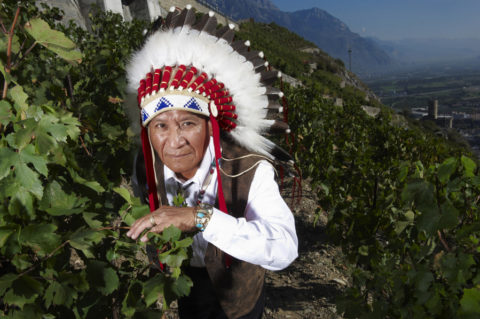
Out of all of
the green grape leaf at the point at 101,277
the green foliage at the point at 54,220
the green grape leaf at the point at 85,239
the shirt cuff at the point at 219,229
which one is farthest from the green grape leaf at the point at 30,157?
the shirt cuff at the point at 219,229

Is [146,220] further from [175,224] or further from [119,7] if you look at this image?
[119,7]

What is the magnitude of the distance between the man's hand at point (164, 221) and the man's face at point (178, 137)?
16.7 inches

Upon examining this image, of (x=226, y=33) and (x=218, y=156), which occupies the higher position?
(x=226, y=33)

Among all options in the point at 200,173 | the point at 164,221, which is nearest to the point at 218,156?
the point at 200,173

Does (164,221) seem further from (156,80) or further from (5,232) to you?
(156,80)

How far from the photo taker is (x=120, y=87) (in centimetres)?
213

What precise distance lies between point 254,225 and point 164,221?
437mm

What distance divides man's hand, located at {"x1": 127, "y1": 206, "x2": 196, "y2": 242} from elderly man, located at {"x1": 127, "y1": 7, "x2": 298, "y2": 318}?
23 cm

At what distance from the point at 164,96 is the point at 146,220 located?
0.71 m

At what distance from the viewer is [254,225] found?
1566mm

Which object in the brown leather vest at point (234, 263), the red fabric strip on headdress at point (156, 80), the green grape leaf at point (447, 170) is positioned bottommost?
the brown leather vest at point (234, 263)

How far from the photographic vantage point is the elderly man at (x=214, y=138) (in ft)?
5.79

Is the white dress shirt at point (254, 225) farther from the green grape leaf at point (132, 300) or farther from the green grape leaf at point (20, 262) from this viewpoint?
the green grape leaf at point (20, 262)

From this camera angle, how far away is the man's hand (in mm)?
1394
